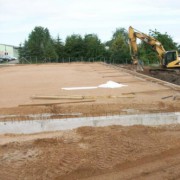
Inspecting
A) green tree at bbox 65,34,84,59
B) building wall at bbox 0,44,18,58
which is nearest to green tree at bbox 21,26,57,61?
green tree at bbox 65,34,84,59

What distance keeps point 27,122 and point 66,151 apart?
2.09 meters

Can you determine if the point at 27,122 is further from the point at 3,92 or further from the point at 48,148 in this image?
the point at 3,92

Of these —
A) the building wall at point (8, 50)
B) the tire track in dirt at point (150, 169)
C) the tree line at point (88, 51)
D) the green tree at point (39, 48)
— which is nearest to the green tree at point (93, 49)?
the tree line at point (88, 51)

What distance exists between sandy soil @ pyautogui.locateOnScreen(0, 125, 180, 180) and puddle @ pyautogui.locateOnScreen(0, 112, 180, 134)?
15.4 inches

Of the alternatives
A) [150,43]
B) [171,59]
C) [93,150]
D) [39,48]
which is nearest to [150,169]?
[93,150]

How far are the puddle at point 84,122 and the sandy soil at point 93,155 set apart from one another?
1.29 feet

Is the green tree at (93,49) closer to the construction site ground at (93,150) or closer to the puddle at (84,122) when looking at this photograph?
the construction site ground at (93,150)

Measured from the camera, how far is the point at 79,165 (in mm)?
5438

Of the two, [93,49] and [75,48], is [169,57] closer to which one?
[93,49]

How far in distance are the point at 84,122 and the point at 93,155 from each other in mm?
2218

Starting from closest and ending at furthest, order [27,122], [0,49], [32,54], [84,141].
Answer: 1. [84,141]
2. [27,122]
3. [32,54]
4. [0,49]

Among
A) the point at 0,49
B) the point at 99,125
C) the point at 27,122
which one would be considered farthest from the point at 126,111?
the point at 0,49

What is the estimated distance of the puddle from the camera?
306 inches

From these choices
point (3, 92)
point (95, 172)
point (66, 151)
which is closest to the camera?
point (95, 172)
